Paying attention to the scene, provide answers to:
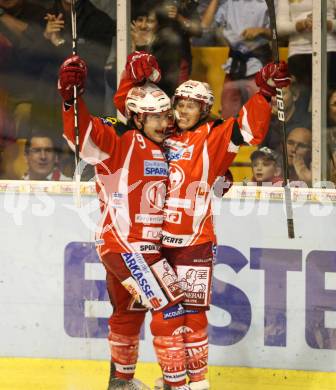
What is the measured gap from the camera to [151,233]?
210 inches

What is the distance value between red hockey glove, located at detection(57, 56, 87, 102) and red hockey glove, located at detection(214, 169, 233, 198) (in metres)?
0.94

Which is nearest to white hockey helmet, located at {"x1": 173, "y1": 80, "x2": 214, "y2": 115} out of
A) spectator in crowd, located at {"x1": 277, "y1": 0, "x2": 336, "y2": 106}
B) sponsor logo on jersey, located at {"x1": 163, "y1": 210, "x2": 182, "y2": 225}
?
sponsor logo on jersey, located at {"x1": 163, "y1": 210, "x2": 182, "y2": 225}

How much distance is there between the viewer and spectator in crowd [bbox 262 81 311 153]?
6336 millimetres

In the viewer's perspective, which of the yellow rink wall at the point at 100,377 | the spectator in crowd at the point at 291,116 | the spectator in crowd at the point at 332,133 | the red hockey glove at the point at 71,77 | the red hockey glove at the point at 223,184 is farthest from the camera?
the spectator in crowd at the point at 291,116

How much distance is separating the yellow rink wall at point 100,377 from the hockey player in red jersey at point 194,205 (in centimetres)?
67

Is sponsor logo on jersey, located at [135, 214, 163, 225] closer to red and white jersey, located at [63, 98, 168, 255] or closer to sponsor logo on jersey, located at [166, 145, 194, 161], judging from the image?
red and white jersey, located at [63, 98, 168, 255]

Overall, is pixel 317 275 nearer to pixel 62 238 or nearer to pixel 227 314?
pixel 227 314

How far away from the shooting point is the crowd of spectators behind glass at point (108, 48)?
21.3ft

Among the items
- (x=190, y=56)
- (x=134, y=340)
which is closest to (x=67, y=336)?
(x=134, y=340)

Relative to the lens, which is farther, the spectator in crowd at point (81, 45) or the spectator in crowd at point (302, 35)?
the spectator in crowd at point (81, 45)

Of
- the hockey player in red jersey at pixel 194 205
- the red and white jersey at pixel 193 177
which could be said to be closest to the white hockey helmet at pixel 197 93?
the hockey player in red jersey at pixel 194 205

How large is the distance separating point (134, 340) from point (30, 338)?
0.87m

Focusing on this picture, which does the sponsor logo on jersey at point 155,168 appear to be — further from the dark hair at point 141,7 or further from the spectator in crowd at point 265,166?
the dark hair at point 141,7

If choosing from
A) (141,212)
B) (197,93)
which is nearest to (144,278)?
(141,212)
